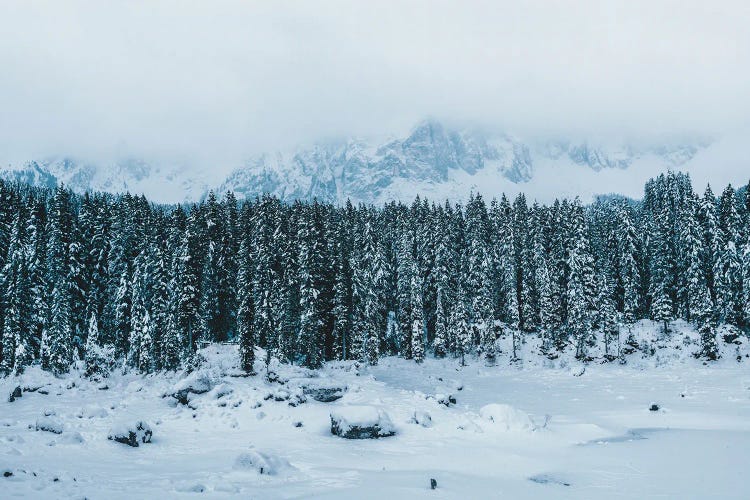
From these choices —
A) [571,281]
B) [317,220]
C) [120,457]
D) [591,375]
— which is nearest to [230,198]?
[317,220]

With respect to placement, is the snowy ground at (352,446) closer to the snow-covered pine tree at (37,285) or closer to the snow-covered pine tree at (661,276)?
the snow-covered pine tree at (37,285)

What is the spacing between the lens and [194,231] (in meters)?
51.0

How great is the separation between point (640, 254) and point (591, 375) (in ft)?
108

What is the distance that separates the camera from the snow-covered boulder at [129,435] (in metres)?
17.7

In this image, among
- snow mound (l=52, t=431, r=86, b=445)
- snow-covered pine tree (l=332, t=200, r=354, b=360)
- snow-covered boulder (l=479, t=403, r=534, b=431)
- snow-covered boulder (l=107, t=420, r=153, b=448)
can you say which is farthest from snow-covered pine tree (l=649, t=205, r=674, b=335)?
snow mound (l=52, t=431, r=86, b=445)

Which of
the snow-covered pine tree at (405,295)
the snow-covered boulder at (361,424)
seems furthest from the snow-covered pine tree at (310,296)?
the snow-covered boulder at (361,424)

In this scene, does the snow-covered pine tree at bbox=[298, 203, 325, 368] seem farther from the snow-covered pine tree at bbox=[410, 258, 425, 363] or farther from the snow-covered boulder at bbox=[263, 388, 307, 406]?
the snow-covered boulder at bbox=[263, 388, 307, 406]

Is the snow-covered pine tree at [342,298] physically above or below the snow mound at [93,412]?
above

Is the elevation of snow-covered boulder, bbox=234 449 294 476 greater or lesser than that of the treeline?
lesser

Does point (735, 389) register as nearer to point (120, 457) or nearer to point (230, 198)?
point (120, 457)

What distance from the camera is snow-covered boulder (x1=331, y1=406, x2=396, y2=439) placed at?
67.3ft

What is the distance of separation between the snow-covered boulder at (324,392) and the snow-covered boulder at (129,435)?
359 inches

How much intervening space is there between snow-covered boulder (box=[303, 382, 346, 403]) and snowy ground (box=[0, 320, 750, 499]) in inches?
13.0

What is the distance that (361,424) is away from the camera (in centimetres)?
2059
